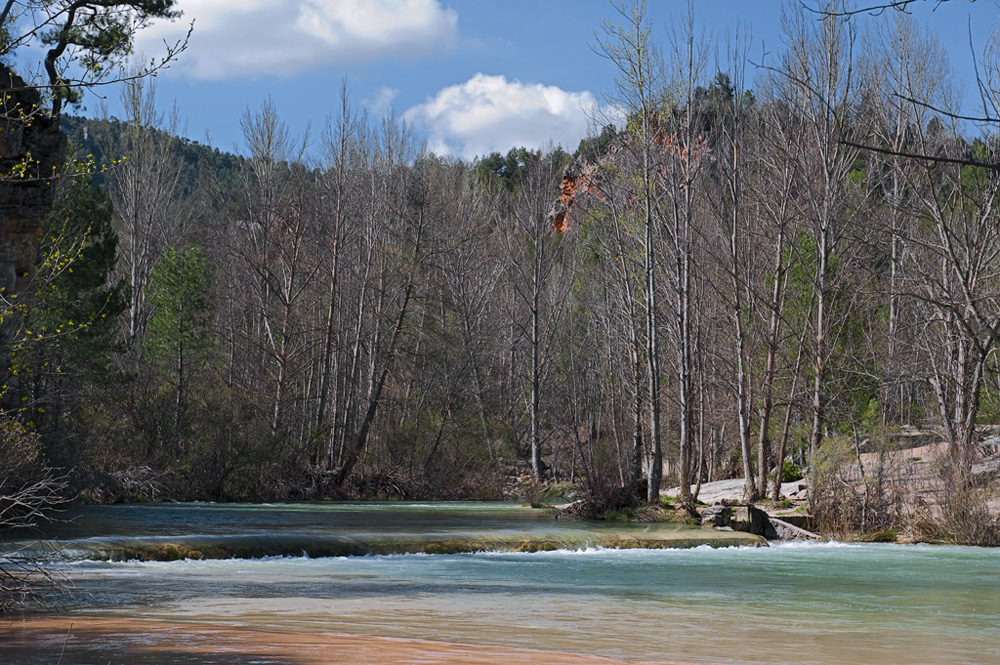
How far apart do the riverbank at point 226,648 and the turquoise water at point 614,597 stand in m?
0.49

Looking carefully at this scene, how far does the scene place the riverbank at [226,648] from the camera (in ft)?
21.8

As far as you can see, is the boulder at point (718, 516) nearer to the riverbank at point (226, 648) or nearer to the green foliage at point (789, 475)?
the green foliage at point (789, 475)

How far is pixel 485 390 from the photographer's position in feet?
131

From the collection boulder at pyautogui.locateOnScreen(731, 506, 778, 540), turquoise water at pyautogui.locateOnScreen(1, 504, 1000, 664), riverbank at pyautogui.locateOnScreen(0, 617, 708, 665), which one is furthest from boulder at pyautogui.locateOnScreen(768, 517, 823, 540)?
riverbank at pyautogui.locateOnScreen(0, 617, 708, 665)

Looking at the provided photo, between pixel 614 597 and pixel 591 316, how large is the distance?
90.3 ft

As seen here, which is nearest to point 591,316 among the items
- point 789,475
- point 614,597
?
point 789,475

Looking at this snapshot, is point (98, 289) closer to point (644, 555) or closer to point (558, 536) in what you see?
point (558, 536)

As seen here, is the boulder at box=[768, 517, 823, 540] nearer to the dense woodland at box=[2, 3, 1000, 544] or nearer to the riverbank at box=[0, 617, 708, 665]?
the dense woodland at box=[2, 3, 1000, 544]

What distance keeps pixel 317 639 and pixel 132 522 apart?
11483mm

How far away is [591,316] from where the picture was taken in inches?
1505

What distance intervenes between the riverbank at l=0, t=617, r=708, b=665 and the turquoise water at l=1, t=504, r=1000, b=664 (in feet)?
1.62

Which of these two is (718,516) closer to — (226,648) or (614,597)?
(614,597)

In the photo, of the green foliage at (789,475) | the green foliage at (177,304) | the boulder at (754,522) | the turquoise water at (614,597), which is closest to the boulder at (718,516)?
the boulder at (754,522)

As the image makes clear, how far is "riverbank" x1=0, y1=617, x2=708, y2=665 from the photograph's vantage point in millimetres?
6652
